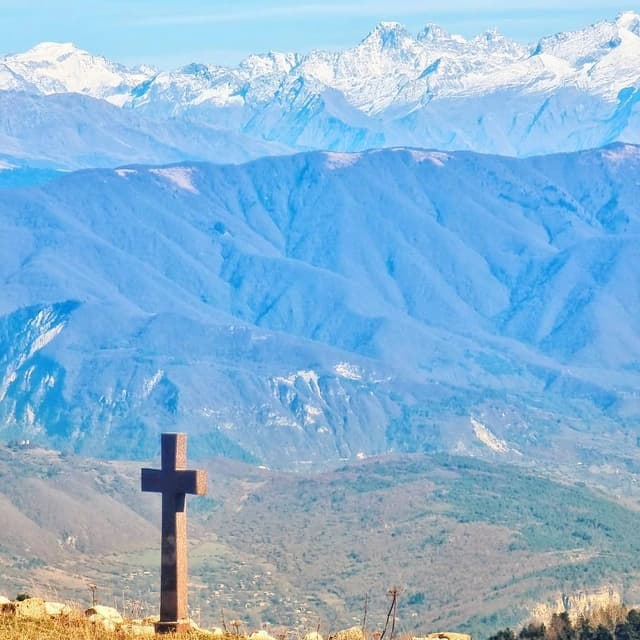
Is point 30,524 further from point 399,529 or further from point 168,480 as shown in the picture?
point 168,480

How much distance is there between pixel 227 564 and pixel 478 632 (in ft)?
110

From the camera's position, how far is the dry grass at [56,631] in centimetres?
3384

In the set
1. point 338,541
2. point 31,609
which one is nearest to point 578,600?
point 338,541

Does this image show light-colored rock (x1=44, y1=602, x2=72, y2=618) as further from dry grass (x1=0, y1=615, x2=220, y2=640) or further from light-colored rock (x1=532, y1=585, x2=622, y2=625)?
light-colored rock (x1=532, y1=585, x2=622, y2=625)

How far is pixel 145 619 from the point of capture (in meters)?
38.2

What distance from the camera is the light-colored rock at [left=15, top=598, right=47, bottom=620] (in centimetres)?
3584

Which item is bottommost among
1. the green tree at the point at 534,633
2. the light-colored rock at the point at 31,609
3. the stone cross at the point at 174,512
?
the light-colored rock at the point at 31,609

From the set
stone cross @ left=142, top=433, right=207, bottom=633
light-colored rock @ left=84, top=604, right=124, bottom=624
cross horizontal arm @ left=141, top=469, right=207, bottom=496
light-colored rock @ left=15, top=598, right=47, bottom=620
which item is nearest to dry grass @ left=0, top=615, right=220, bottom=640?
light-colored rock @ left=15, top=598, right=47, bottom=620

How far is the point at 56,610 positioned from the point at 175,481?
2.91m

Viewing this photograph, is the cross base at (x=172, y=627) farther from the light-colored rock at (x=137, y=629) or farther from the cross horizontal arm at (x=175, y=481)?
the cross horizontal arm at (x=175, y=481)

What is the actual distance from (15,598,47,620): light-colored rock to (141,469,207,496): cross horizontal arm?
101 inches

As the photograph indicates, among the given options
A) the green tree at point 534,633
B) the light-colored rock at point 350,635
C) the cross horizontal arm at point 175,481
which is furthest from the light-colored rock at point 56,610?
the green tree at point 534,633

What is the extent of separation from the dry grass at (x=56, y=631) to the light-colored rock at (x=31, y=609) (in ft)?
1.34

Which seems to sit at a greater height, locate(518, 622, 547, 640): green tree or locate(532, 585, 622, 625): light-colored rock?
locate(532, 585, 622, 625): light-colored rock
